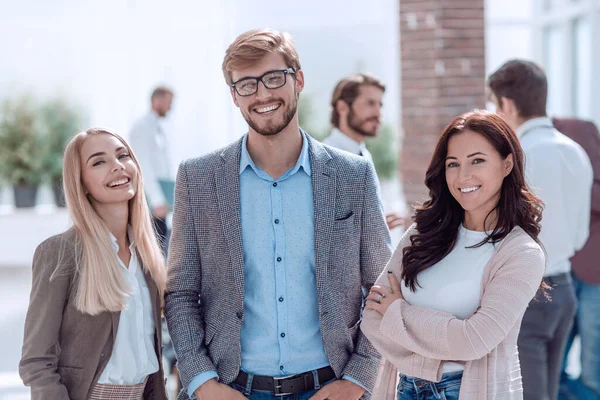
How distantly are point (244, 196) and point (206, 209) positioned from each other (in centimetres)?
13

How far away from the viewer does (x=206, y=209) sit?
2.41 meters

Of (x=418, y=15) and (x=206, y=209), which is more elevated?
(x=418, y=15)

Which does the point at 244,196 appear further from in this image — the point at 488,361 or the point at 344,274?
the point at 488,361

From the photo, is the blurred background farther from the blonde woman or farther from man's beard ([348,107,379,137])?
the blonde woman

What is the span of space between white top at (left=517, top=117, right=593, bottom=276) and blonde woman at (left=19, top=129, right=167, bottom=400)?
6.36 feet

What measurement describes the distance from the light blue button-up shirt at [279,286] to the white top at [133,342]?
0.83 feet

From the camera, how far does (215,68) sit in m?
9.08

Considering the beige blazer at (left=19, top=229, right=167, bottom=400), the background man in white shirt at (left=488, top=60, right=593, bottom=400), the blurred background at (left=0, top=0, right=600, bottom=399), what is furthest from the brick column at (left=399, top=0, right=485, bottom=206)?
the beige blazer at (left=19, top=229, right=167, bottom=400)

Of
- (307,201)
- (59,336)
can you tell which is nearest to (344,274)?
(307,201)

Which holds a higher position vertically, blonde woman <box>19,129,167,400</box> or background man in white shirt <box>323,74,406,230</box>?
background man in white shirt <box>323,74,406,230</box>

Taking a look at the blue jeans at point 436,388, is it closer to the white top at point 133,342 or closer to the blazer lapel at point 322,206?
the blazer lapel at point 322,206

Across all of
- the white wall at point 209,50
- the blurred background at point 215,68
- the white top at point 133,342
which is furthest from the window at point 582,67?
the white top at point 133,342

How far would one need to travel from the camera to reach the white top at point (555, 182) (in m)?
3.54

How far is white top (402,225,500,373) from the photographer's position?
221 cm
